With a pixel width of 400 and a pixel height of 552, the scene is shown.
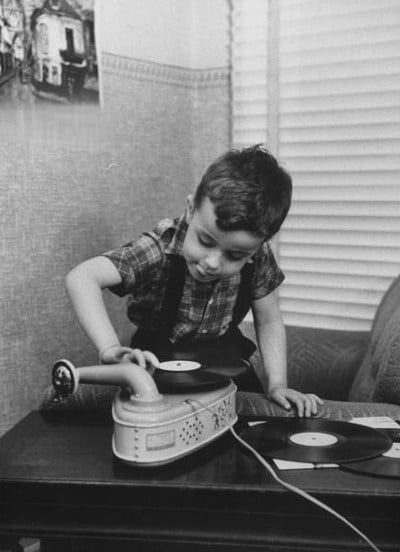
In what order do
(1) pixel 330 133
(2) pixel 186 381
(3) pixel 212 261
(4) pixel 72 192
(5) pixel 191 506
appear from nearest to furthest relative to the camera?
(5) pixel 191 506 < (2) pixel 186 381 < (3) pixel 212 261 < (4) pixel 72 192 < (1) pixel 330 133

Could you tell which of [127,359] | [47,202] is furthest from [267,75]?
[127,359]

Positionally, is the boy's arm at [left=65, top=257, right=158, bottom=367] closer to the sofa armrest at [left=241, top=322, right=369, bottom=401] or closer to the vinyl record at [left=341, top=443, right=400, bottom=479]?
the vinyl record at [left=341, top=443, right=400, bottom=479]

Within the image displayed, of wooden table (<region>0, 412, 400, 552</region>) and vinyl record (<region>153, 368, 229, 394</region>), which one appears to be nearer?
wooden table (<region>0, 412, 400, 552</region>)

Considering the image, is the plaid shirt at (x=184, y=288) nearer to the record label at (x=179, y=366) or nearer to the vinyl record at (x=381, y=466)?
the record label at (x=179, y=366)

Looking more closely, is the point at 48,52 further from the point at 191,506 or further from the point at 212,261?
the point at 191,506

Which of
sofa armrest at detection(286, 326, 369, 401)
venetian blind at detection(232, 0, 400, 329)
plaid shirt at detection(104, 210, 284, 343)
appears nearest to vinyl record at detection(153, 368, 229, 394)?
plaid shirt at detection(104, 210, 284, 343)

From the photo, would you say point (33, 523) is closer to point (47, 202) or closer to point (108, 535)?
point (108, 535)

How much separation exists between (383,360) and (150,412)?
69 centimetres

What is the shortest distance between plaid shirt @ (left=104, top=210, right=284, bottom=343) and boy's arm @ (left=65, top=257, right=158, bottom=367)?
0.13 feet

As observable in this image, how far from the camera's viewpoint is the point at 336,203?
90.1 inches

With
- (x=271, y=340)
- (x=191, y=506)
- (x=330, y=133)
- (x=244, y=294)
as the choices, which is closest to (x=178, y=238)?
(x=244, y=294)

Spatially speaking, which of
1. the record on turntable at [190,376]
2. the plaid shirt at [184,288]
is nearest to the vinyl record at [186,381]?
the record on turntable at [190,376]

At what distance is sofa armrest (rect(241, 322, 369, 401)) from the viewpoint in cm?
195

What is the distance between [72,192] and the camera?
1.91m
